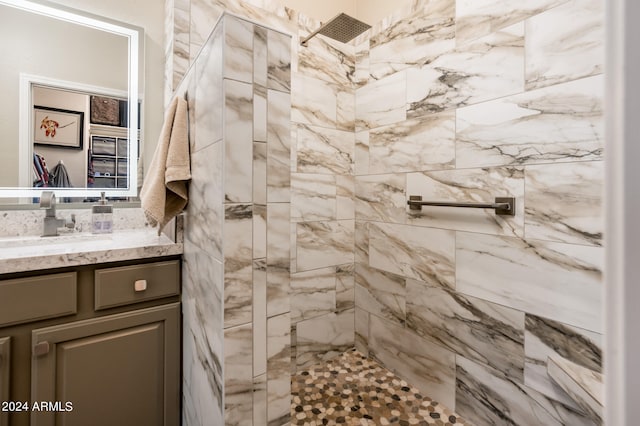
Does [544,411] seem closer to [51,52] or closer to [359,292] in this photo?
[359,292]

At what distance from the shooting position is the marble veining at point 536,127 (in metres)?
1.08

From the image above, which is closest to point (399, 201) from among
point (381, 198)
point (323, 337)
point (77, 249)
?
point (381, 198)

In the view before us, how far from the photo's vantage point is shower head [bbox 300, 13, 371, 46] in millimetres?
1616

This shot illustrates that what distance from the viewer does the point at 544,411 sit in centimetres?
121

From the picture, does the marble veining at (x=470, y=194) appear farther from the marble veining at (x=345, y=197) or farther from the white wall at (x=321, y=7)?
the white wall at (x=321, y=7)

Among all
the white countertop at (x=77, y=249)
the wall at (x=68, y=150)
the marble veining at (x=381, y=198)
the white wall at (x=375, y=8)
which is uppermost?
the white wall at (x=375, y=8)

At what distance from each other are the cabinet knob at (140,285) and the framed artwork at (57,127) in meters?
0.87

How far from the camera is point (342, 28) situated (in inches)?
67.8

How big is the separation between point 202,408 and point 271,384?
0.30m

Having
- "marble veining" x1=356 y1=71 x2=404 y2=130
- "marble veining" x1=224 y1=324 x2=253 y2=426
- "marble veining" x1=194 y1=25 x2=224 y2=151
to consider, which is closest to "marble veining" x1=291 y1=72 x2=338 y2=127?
"marble veining" x1=356 y1=71 x2=404 y2=130

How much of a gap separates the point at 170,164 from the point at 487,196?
1.29m

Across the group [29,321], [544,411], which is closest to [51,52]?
[29,321]

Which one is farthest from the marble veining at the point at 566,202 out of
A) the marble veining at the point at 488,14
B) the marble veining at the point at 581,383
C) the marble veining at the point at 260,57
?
the marble veining at the point at 260,57
